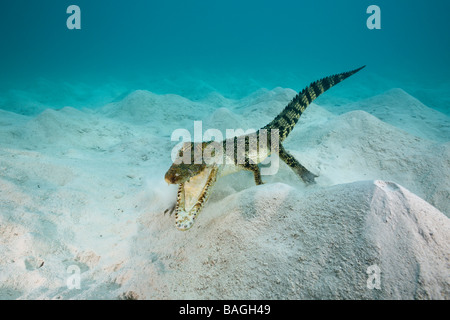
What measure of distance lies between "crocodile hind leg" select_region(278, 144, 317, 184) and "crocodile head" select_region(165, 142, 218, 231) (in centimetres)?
151

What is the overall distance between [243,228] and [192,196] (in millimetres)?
989

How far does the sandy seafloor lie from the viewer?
130cm

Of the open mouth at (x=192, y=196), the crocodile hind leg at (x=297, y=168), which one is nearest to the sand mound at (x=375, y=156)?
the crocodile hind leg at (x=297, y=168)

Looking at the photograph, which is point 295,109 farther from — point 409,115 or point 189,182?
point 409,115

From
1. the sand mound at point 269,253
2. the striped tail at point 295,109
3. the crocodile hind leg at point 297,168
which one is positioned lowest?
the sand mound at point 269,253

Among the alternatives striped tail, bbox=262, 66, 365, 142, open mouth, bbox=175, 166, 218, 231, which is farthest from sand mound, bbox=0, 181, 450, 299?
striped tail, bbox=262, 66, 365, 142

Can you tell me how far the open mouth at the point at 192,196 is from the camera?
86.0 inches

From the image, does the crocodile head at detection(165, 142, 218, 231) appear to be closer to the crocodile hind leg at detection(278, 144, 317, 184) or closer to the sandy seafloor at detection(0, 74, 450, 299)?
the sandy seafloor at detection(0, 74, 450, 299)

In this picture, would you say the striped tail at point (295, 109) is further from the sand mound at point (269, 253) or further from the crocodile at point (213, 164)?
the sand mound at point (269, 253)

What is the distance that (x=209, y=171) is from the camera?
2.99 m
